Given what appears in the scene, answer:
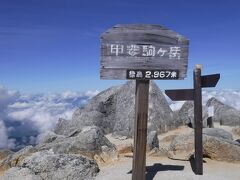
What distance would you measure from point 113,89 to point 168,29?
23092 millimetres

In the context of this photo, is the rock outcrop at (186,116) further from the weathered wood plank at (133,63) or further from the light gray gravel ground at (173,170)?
the weathered wood plank at (133,63)

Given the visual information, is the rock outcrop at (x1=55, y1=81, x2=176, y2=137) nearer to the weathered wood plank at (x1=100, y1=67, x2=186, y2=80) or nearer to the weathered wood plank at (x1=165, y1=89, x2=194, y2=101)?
the weathered wood plank at (x1=165, y1=89, x2=194, y2=101)

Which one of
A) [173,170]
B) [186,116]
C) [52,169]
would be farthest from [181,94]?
[186,116]

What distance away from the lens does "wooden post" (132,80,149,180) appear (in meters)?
13.6

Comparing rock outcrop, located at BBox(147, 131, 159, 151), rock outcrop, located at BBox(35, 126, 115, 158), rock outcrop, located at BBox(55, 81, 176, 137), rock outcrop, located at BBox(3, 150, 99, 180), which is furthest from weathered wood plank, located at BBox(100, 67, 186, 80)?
rock outcrop, located at BBox(55, 81, 176, 137)

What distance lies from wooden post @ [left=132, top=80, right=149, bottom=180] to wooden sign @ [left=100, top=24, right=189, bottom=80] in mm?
487

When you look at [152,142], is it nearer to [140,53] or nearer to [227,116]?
[140,53]

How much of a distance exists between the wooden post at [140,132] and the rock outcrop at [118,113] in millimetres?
18055

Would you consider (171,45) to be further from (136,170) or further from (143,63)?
(136,170)

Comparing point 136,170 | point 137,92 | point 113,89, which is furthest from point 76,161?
point 113,89

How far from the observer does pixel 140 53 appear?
13.6m

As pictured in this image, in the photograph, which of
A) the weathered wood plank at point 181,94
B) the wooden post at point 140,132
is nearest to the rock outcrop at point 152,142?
the weathered wood plank at point 181,94

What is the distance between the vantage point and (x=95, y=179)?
15.4 meters

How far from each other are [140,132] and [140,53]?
2.54 m
